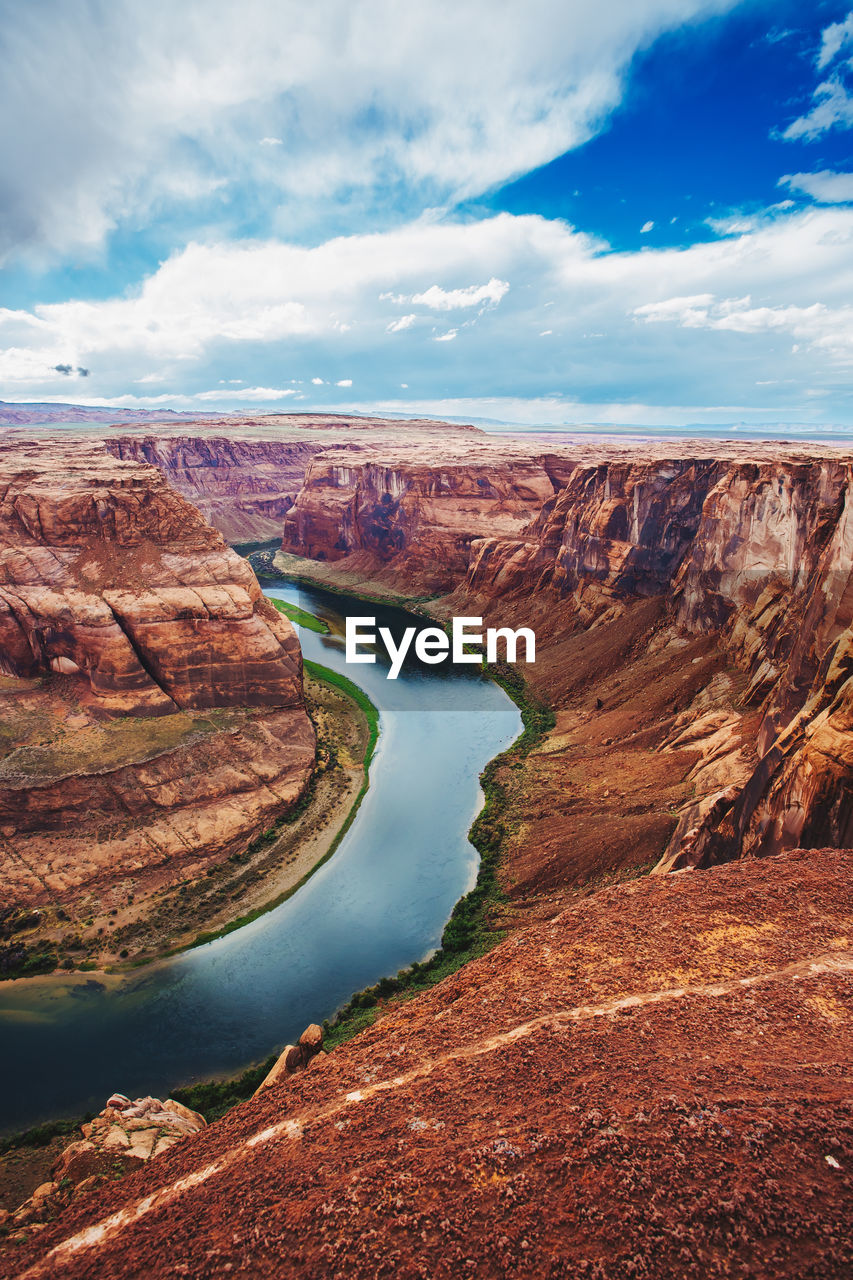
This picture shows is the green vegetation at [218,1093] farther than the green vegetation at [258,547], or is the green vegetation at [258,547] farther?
the green vegetation at [258,547]

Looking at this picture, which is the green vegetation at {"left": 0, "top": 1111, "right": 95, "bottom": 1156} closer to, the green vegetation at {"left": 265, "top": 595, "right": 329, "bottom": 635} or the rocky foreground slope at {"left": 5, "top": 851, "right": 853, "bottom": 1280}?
the rocky foreground slope at {"left": 5, "top": 851, "right": 853, "bottom": 1280}

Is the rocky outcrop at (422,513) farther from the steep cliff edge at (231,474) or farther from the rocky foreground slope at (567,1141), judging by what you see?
the rocky foreground slope at (567,1141)

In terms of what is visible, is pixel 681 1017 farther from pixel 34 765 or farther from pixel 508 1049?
pixel 34 765

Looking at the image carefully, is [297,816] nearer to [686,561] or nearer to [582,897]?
[582,897]

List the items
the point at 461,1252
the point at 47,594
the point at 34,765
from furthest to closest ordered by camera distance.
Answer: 1. the point at 47,594
2. the point at 34,765
3. the point at 461,1252

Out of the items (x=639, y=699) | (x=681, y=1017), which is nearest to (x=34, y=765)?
(x=681, y=1017)

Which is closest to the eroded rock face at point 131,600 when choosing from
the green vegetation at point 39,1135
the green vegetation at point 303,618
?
the green vegetation at point 39,1135
